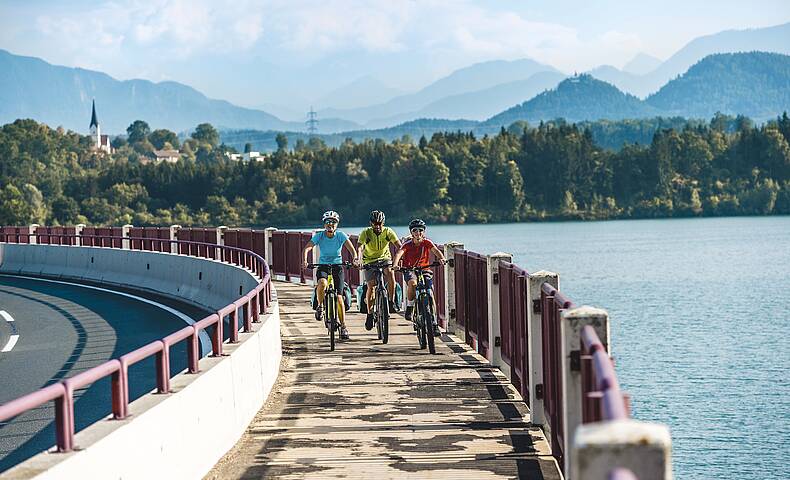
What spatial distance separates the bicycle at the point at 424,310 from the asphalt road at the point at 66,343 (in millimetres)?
3390

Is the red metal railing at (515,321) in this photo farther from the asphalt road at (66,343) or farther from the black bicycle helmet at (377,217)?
the asphalt road at (66,343)

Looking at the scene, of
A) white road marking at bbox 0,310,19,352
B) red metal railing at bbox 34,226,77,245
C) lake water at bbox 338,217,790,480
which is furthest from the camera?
red metal railing at bbox 34,226,77,245

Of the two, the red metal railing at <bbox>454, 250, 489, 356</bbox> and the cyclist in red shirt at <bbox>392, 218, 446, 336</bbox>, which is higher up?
the cyclist in red shirt at <bbox>392, 218, 446, 336</bbox>

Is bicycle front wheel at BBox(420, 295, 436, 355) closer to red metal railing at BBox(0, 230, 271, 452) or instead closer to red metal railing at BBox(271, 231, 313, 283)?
red metal railing at BBox(0, 230, 271, 452)

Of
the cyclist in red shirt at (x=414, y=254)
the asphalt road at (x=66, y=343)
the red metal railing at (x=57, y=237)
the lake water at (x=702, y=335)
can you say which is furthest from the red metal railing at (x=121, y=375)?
the red metal railing at (x=57, y=237)

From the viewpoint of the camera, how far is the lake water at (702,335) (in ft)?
104

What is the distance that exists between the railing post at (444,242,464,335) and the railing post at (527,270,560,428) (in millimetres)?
7666

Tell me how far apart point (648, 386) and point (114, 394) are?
3307cm

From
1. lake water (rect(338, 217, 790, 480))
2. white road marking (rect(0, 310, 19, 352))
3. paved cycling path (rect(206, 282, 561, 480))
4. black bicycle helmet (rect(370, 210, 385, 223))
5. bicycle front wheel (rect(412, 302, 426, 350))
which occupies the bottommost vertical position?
lake water (rect(338, 217, 790, 480))

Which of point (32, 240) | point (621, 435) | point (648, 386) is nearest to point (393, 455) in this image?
point (621, 435)

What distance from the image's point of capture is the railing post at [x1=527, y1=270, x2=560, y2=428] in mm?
11641

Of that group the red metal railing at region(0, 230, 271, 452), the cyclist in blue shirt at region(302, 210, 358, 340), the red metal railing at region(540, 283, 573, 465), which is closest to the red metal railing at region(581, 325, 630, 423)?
the red metal railing at region(540, 283, 573, 465)

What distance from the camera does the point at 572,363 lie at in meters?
8.68

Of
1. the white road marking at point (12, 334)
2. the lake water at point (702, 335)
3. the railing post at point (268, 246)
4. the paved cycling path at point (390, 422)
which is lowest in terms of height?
the lake water at point (702, 335)
